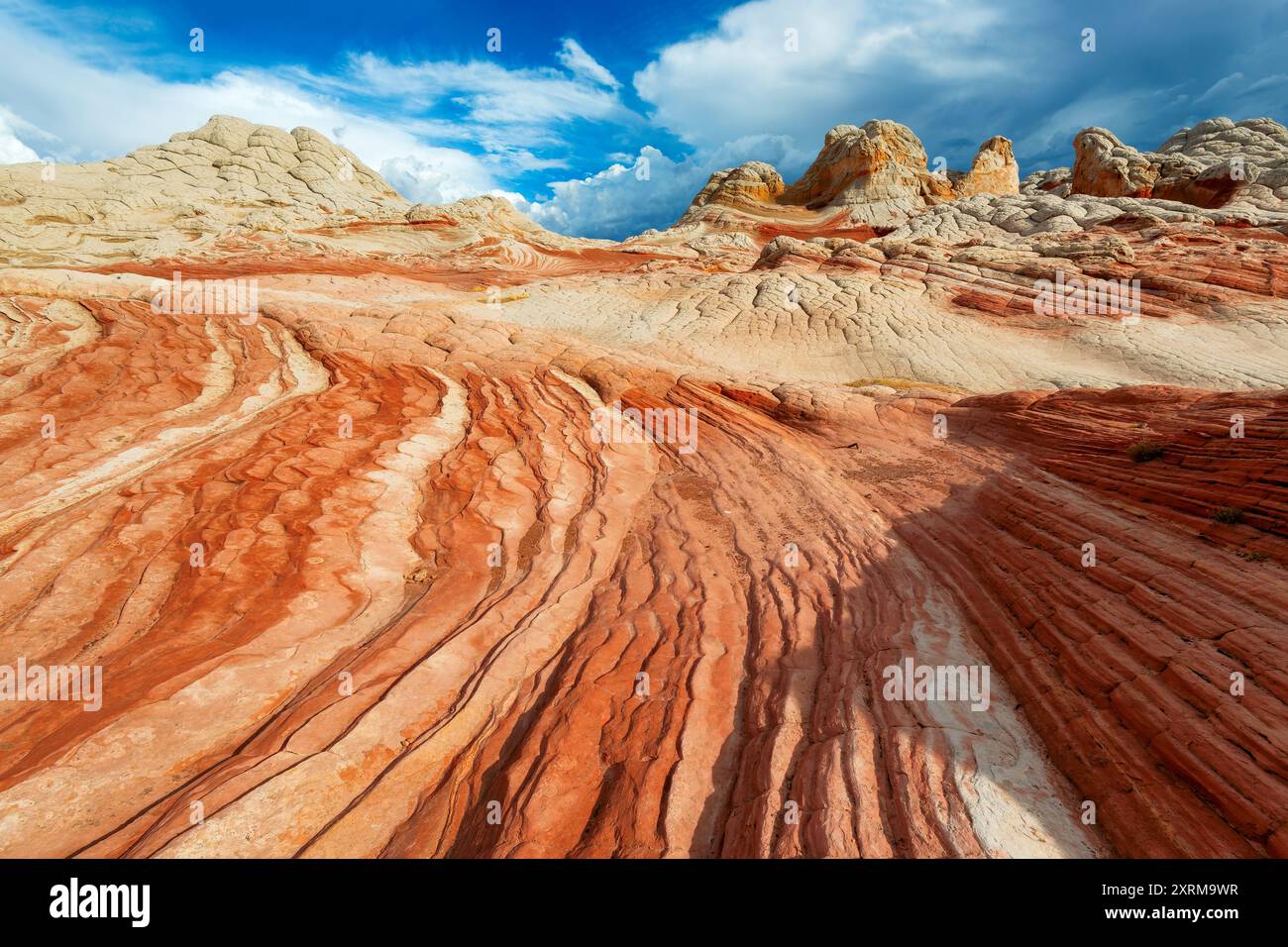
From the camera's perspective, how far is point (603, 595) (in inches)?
320

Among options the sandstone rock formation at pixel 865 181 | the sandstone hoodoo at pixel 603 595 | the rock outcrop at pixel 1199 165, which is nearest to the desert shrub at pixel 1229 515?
the sandstone hoodoo at pixel 603 595

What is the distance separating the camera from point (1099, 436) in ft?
33.1

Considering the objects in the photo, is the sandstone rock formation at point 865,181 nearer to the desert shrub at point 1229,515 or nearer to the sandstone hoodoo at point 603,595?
the sandstone hoodoo at point 603,595

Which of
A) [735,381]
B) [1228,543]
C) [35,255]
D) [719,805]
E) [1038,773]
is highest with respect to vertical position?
[35,255]

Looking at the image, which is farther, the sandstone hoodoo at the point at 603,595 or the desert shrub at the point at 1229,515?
the desert shrub at the point at 1229,515

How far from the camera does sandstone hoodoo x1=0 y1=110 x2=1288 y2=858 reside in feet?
14.5

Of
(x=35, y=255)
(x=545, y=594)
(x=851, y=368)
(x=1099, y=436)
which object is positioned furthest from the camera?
(x=35, y=255)

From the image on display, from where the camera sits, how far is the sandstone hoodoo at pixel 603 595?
4.41m

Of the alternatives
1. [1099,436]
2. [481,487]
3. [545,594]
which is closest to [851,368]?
[1099,436]

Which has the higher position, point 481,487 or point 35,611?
point 481,487

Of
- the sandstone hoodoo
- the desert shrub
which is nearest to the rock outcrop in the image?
the sandstone hoodoo
